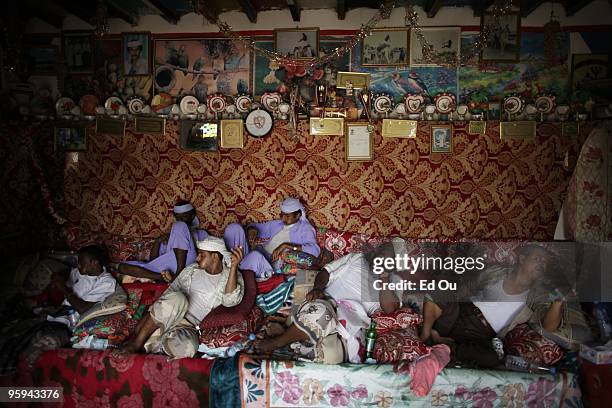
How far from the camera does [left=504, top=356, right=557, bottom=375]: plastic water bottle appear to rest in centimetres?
317

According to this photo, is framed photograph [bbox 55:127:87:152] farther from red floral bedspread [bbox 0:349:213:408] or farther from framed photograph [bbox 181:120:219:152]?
red floral bedspread [bbox 0:349:213:408]

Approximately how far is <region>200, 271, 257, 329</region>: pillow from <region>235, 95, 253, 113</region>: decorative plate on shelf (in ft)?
6.70

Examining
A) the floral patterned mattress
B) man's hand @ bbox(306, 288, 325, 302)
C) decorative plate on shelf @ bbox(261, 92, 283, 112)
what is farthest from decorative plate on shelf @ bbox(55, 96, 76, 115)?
the floral patterned mattress

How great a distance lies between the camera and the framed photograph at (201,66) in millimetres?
5133

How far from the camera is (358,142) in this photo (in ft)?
16.3

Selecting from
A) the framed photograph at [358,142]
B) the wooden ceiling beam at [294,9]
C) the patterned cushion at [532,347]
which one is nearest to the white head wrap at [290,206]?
the framed photograph at [358,142]

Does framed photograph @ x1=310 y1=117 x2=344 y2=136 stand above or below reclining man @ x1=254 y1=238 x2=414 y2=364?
above

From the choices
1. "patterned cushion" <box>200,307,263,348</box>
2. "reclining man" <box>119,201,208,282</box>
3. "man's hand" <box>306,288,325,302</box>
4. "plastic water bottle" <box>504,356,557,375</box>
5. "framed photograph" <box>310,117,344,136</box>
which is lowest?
"plastic water bottle" <box>504,356,557,375</box>

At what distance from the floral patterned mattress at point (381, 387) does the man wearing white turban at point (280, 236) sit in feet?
4.85

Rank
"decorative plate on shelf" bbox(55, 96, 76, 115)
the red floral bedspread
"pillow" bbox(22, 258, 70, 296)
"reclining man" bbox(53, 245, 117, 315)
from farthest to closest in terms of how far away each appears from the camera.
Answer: "decorative plate on shelf" bbox(55, 96, 76, 115)
"pillow" bbox(22, 258, 70, 296)
"reclining man" bbox(53, 245, 117, 315)
the red floral bedspread

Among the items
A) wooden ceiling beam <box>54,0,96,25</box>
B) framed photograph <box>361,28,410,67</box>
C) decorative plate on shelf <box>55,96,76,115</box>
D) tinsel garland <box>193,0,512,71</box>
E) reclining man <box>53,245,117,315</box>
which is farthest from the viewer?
decorative plate on shelf <box>55,96,76,115</box>

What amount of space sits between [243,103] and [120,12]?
5.37ft

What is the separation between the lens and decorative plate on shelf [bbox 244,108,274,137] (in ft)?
16.4

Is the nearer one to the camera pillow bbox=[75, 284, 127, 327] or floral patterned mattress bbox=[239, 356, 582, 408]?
floral patterned mattress bbox=[239, 356, 582, 408]
